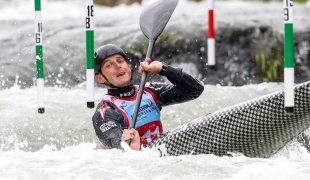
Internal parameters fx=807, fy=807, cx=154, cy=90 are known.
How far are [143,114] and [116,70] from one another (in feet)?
1.08

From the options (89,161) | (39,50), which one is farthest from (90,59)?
(89,161)

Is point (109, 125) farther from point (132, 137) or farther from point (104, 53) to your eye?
point (104, 53)

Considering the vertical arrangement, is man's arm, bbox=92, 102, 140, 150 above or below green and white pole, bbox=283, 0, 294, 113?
below

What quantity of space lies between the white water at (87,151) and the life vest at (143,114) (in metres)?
0.31

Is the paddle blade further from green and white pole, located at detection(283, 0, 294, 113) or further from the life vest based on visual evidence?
green and white pole, located at detection(283, 0, 294, 113)

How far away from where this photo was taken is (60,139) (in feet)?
21.5

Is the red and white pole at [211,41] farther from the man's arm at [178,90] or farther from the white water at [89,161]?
the white water at [89,161]

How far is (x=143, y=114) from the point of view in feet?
16.9

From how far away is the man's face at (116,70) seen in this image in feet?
16.9

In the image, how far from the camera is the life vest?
201 inches

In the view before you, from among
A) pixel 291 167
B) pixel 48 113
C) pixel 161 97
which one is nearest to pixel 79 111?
pixel 48 113

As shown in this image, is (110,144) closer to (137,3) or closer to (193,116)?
(193,116)

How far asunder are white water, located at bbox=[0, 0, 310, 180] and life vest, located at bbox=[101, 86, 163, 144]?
31 centimetres

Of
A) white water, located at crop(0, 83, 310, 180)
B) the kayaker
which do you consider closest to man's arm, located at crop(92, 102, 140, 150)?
the kayaker
